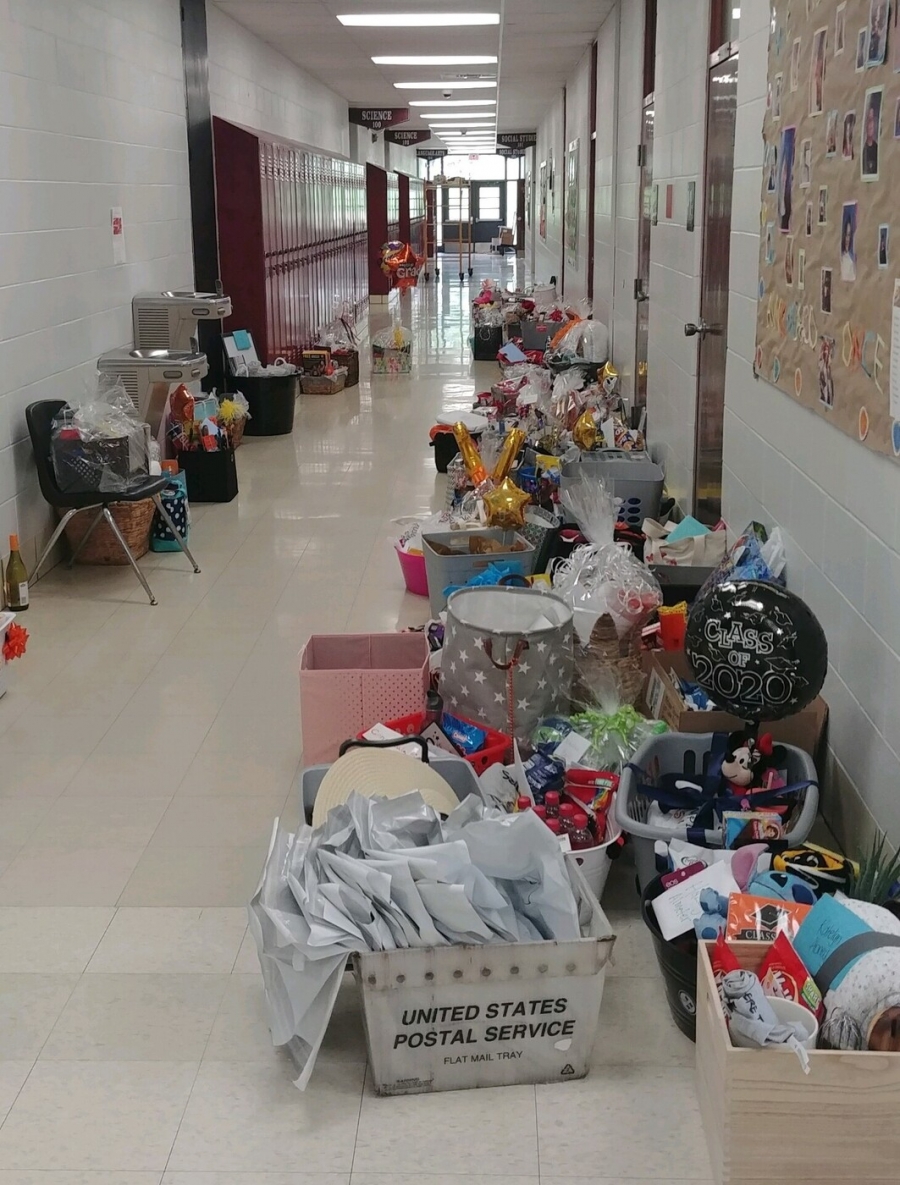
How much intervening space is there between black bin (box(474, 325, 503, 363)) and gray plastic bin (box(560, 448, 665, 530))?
305 inches

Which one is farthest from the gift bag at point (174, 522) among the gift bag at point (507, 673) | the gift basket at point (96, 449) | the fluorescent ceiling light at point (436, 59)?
the fluorescent ceiling light at point (436, 59)

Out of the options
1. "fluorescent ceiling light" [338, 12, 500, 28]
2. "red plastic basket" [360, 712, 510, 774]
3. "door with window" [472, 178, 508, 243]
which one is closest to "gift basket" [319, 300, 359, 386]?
"fluorescent ceiling light" [338, 12, 500, 28]

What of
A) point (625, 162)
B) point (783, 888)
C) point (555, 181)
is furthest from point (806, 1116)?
point (555, 181)

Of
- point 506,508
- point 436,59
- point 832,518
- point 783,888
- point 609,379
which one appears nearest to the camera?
point 783,888

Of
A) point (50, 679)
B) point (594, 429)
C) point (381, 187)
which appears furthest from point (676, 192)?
point (381, 187)

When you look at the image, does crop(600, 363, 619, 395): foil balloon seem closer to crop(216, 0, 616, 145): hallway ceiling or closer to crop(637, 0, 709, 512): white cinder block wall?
crop(637, 0, 709, 512): white cinder block wall

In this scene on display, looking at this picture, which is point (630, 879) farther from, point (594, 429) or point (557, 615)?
point (594, 429)

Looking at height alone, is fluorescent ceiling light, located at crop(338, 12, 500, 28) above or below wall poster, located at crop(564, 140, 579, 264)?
above

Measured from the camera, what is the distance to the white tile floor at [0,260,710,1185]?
223cm

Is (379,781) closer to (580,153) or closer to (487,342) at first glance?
(580,153)

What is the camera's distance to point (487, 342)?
546 inches

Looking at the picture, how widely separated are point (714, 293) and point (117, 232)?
348cm

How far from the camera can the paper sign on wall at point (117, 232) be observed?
685cm

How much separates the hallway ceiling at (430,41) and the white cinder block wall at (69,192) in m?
1.87
